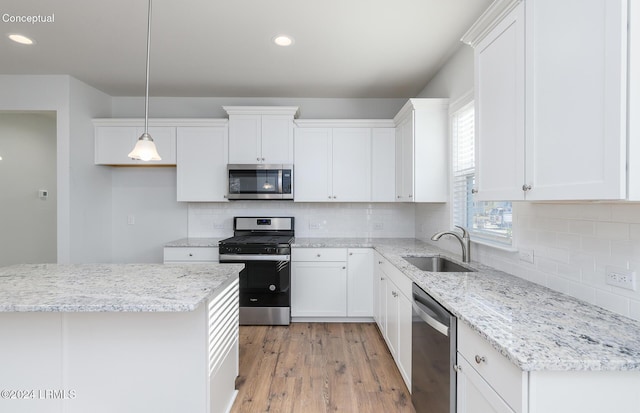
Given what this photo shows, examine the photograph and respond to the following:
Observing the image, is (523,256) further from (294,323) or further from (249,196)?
(249,196)

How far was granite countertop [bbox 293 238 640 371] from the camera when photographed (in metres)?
0.88

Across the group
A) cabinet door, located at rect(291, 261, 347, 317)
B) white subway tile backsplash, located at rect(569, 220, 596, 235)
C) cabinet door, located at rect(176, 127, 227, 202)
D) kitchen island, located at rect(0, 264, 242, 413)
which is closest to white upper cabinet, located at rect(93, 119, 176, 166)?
cabinet door, located at rect(176, 127, 227, 202)

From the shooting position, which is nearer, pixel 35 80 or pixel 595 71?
pixel 595 71

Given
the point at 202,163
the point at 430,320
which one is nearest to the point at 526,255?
the point at 430,320

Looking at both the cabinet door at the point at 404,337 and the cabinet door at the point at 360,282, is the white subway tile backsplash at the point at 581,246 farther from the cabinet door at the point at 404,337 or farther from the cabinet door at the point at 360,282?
the cabinet door at the point at 360,282

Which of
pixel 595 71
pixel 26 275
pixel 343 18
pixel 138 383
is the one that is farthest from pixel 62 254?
pixel 595 71

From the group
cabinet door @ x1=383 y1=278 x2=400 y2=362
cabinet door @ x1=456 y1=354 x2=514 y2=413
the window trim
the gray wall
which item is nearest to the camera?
cabinet door @ x1=456 y1=354 x2=514 y2=413

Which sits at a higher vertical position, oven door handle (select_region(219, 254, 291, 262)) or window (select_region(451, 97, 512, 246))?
window (select_region(451, 97, 512, 246))

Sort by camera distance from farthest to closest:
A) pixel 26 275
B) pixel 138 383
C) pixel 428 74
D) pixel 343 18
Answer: pixel 428 74
pixel 343 18
pixel 26 275
pixel 138 383

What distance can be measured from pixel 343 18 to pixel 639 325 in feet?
7.53

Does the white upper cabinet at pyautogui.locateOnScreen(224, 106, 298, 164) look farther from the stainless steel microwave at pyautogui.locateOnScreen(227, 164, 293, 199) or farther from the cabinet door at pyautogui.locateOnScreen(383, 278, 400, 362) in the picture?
the cabinet door at pyautogui.locateOnScreen(383, 278, 400, 362)

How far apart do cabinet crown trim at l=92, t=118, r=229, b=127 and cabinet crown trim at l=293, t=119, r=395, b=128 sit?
0.88m

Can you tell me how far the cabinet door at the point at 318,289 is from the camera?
3295 millimetres

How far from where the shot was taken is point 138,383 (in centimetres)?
150
